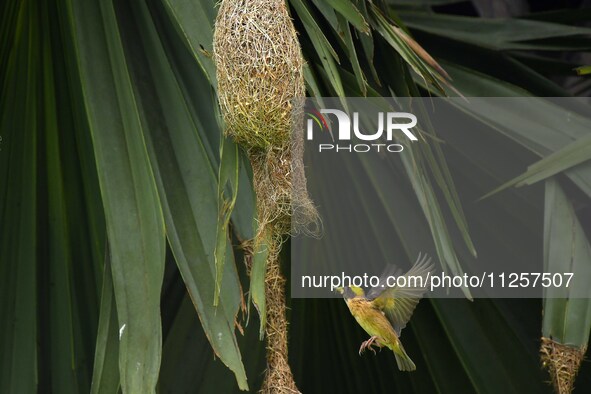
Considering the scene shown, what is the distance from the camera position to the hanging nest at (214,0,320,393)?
1457 mm

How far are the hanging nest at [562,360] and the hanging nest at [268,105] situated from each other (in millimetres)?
417

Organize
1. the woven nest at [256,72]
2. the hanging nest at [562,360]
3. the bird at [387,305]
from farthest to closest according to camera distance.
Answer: the bird at [387,305], the hanging nest at [562,360], the woven nest at [256,72]

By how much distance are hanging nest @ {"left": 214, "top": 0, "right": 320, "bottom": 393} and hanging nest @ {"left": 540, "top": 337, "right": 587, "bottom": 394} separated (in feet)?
1.37

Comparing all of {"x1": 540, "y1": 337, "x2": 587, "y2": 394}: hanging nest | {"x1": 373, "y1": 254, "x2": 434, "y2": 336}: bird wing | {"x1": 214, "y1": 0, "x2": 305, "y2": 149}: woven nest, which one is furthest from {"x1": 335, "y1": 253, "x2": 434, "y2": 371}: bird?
{"x1": 214, "y1": 0, "x2": 305, "y2": 149}: woven nest

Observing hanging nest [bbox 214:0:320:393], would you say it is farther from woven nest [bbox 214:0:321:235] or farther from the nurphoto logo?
the nurphoto logo

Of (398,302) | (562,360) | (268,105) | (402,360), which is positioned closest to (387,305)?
(398,302)

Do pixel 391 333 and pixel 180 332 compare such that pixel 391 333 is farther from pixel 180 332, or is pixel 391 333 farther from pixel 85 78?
pixel 85 78

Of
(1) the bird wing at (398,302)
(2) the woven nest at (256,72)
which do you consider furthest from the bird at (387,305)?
(2) the woven nest at (256,72)

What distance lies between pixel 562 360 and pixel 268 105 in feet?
2.00

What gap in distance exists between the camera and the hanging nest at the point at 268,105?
146 cm

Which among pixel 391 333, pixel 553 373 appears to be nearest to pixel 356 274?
pixel 391 333

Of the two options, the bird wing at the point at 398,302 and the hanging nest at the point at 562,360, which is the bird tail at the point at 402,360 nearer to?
the bird wing at the point at 398,302

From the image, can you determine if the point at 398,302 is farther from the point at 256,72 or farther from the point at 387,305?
the point at 256,72

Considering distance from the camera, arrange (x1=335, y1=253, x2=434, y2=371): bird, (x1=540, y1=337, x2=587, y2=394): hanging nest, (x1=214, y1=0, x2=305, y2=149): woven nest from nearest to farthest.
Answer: (x1=214, y1=0, x2=305, y2=149): woven nest < (x1=540, y1=337, x2=587, y2=394): hanging nest < (x1=335, y1=253, x2=434, y2=371): bird
